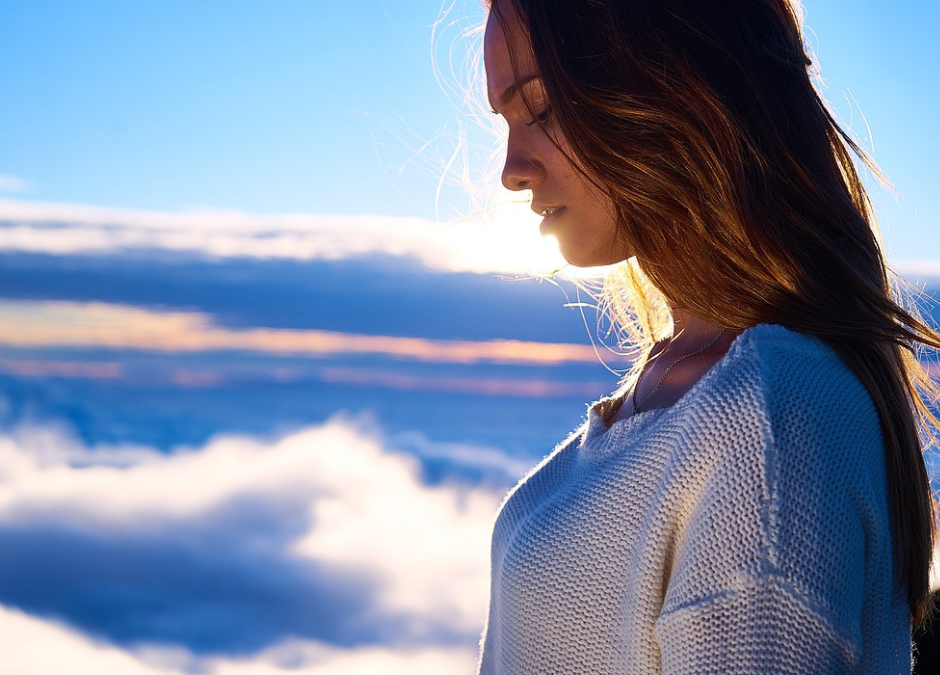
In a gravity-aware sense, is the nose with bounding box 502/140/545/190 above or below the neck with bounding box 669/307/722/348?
above

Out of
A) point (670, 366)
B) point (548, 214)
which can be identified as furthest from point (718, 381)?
point (548, 214)

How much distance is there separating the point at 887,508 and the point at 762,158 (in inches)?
15.5

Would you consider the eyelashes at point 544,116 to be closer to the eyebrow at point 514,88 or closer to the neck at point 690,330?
the eyebrow at point 514,88

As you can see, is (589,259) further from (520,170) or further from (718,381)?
(718,381)

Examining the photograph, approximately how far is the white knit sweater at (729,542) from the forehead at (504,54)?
0.47m

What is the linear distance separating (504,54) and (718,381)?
55 centimetres

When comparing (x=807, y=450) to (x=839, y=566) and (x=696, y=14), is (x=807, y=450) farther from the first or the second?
(x=696, y=14)

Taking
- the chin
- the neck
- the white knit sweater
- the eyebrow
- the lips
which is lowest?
the white knit sweater

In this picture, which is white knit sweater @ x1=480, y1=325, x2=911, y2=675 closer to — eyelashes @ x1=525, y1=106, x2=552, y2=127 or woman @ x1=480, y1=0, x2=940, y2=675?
woman @ x1=480, y1=0, x2=940, y2=675

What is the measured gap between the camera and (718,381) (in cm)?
86

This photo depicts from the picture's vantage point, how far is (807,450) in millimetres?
783

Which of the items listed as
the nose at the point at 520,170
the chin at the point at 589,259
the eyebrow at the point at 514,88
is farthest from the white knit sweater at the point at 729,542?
the eyebrow at the point at 514,88

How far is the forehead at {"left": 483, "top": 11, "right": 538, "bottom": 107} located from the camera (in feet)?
3.67

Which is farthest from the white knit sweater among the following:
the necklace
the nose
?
the nose
